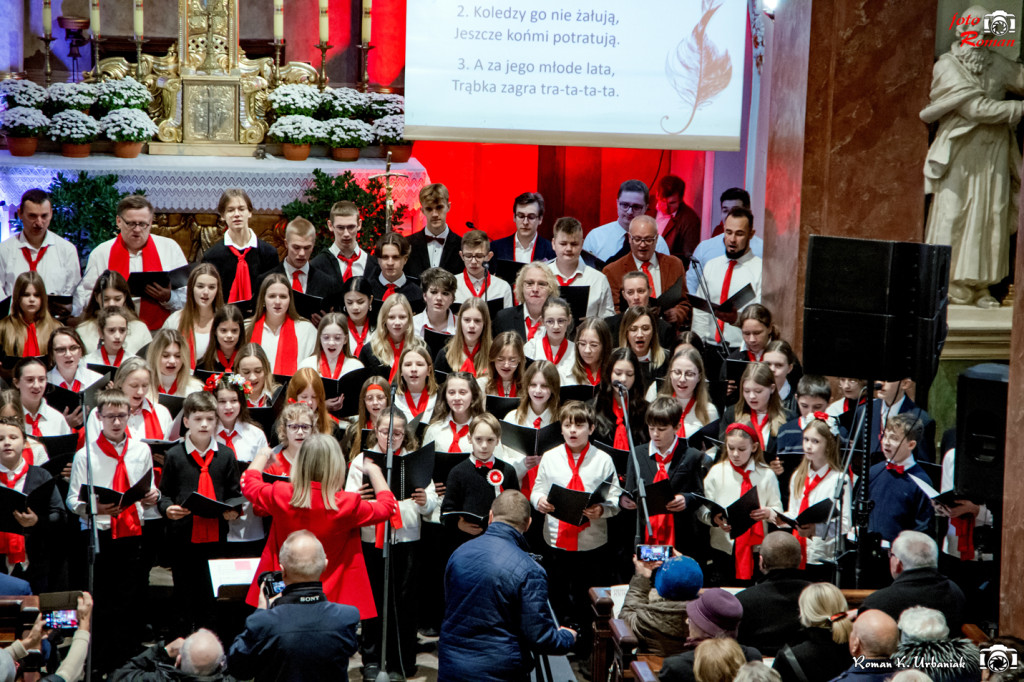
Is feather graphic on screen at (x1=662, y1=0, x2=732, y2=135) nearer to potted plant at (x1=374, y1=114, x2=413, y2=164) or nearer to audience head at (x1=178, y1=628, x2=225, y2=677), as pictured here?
potted plant at (x1=374, y1=114, x2=413, y2=164)

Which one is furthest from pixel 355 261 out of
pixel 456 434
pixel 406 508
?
pixel 406 508

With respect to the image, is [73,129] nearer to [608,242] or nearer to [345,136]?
[345,136]

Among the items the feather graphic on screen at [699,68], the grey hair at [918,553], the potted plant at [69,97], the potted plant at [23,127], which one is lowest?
the grey hair at [918,553]

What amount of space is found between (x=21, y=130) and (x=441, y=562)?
555cm

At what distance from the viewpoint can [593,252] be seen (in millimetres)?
9445

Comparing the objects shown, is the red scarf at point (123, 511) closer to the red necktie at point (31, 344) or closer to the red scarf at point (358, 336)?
the red necktie at point (31, 344)

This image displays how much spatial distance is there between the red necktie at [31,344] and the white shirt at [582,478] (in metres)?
2.93

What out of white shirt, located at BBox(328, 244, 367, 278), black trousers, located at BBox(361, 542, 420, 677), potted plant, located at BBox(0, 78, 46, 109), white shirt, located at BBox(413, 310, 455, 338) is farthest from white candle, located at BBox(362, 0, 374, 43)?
black trousers, located at BBox(361, 542, 420, 677)

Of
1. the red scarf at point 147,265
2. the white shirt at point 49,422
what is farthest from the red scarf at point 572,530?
the red scarf at point 147,265

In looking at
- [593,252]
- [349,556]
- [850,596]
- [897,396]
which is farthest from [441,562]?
[593,252]

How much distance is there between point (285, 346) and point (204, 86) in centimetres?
407

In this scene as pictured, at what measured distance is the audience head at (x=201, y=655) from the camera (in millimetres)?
4387

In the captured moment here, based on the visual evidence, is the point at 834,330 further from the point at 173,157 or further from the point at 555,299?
the point at 173,157

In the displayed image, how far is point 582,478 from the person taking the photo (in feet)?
20.9
